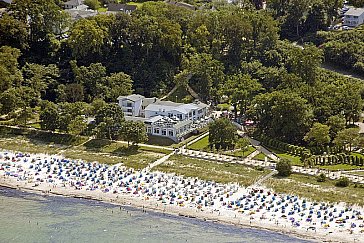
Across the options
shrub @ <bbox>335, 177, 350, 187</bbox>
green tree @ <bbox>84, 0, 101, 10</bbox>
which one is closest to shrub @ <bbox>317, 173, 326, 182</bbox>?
shrub @ <bbox>335, 177, 350, 187</bbox>

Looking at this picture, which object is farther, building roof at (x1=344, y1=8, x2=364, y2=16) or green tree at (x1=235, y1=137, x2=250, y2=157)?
building roof at (x1=344, y1=8, x2=364, y2=16)

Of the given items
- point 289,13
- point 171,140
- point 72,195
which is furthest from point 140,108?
point 289,13

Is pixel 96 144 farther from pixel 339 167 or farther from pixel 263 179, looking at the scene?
pixel 339 167

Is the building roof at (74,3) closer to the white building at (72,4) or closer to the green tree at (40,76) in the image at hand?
the white building at (72,4)

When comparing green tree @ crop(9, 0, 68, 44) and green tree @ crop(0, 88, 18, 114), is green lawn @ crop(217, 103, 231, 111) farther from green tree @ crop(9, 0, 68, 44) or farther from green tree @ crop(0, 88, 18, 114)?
green tree @ crop(9, 0, 68, 44)

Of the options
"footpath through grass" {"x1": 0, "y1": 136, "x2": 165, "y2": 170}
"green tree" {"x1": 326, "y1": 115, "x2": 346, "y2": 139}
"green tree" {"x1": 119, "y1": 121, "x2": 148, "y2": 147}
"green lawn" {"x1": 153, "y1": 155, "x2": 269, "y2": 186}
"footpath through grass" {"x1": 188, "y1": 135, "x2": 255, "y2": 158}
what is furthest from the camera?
"green tree" {"x1": 326, "y1": 115, "x2": 346, "y2": 139}

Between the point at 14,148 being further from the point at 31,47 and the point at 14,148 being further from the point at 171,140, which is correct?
the point at 31,47

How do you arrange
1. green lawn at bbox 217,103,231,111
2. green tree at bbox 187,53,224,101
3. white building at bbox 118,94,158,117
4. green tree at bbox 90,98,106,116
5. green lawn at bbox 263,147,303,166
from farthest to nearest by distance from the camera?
green tree at bbox 187,53,224,101, green lawn at bbox 217,103,231,111, white building at bbox 118,94,158,117, green tree at bbox 90,98,106,116, green lawn at bbox 263,147,303,166
